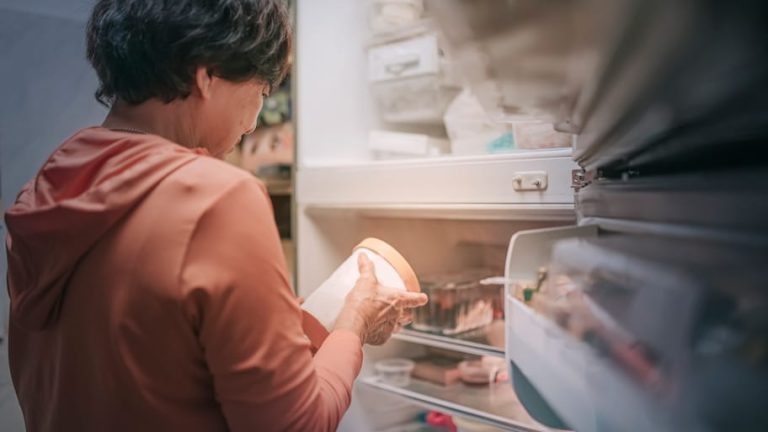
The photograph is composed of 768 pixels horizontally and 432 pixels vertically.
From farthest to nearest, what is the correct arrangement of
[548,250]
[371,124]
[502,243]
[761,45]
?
[371,124] < [502,243] < [548,250] < [761,45]

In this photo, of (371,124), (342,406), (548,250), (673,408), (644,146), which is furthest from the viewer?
(371,124)

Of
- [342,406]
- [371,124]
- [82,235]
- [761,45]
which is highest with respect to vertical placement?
[371,124]

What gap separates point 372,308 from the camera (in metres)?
0.97

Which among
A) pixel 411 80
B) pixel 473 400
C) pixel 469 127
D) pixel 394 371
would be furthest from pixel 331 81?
pixel 473 400

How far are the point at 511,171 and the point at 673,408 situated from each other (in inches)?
33.2

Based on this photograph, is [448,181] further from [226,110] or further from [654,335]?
[654,335]

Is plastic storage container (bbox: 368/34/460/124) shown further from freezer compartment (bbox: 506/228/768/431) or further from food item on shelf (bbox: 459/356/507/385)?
freezer compartment (bbox: 506/228/768/431)

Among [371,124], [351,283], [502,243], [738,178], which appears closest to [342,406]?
[351,283]

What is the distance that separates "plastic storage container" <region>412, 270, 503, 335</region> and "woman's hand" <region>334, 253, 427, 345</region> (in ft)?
1.85

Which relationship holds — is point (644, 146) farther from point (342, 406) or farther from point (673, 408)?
point (342, 406)

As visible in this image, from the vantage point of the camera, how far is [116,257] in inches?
26.6

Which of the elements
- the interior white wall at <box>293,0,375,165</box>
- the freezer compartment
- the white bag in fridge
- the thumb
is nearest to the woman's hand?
the thumb

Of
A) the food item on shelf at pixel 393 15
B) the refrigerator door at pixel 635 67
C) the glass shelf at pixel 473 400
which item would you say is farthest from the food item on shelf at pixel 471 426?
the food item on shelf at pixel 393 15

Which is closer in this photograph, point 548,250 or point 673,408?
point 673,408
